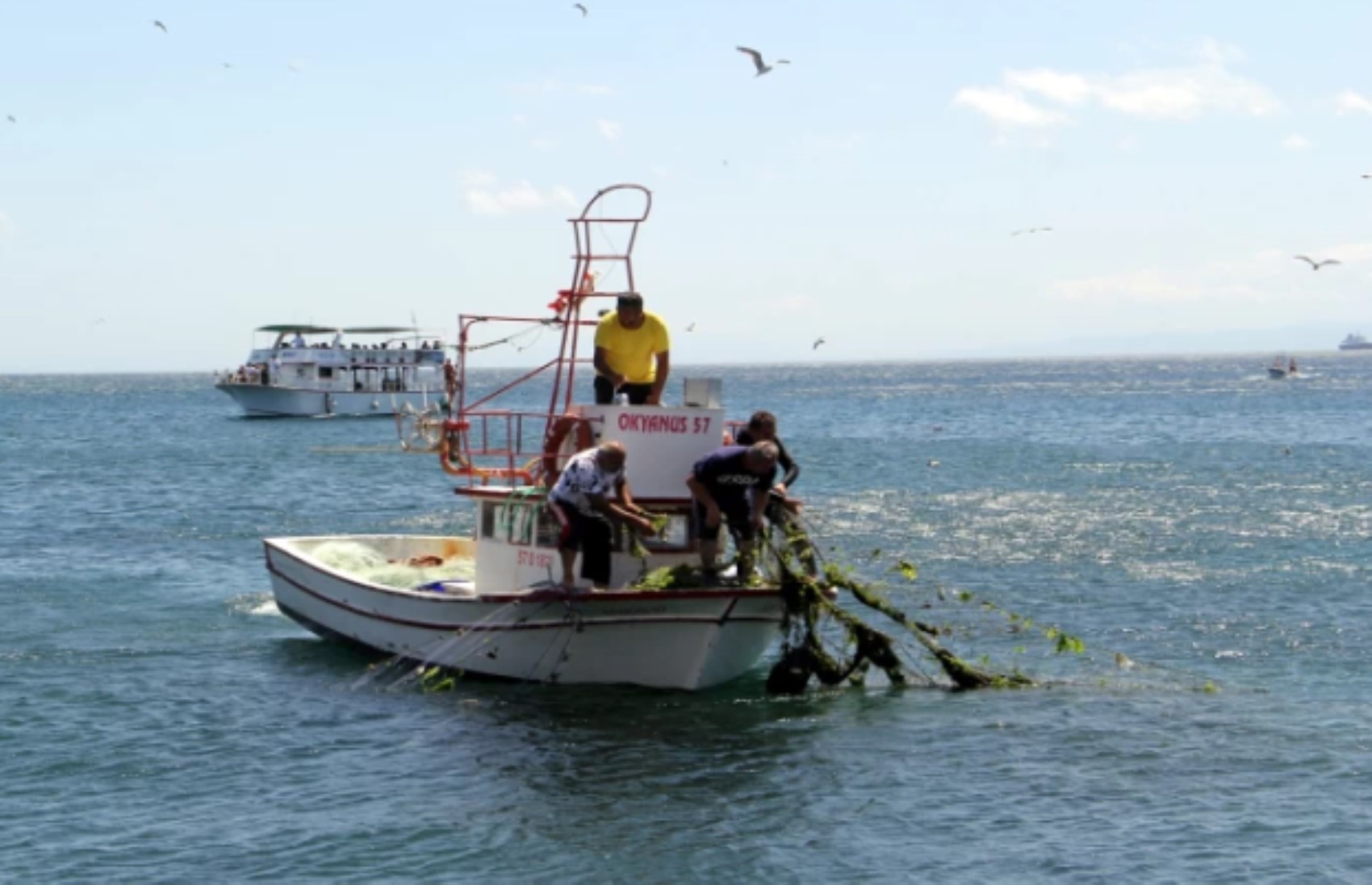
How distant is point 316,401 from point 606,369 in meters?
84.5

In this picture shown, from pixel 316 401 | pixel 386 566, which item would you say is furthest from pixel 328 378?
pixel 386 566

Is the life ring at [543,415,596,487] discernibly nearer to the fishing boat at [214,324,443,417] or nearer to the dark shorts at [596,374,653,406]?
the dark shorts at [596,374,653,406]

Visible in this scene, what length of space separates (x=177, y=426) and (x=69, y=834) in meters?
92.7

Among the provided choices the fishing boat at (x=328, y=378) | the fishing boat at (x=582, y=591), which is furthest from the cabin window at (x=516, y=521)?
the fishing boat at (x=328, y=378)

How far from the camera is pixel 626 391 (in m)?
19.8

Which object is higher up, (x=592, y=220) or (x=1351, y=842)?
(x=592, y=220)

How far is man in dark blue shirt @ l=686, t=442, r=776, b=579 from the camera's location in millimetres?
17844

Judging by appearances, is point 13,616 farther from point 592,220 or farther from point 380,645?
point 592,220

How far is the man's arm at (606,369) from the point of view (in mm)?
19531

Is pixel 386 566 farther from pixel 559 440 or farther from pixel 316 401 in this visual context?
pixel 316 401

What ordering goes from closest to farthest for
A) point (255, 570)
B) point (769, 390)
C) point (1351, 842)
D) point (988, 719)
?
point (1351, 842) → point (988, 719) → point (255, 570) → point (769, 390)

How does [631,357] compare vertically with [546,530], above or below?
above

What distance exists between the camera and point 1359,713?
60.3ft

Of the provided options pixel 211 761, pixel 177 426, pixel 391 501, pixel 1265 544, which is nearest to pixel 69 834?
pixel 211 761
